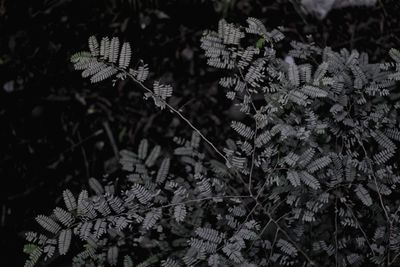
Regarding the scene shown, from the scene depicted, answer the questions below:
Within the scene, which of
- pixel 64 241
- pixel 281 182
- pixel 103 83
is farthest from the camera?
pixel 103 83

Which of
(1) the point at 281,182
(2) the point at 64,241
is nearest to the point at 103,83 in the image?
(2) the point at 64,241

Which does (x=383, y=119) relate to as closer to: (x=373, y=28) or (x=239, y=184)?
(x=239, y=184)

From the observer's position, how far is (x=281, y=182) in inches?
67.5

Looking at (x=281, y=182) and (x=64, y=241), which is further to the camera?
(x=281, y=182)

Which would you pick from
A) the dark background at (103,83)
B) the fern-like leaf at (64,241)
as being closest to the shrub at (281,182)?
the fern-like leaf at (64,241)

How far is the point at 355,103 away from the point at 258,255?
77 cm

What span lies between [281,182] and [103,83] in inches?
69.8

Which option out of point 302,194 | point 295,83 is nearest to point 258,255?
point 302,194

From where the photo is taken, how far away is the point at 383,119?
5.57 feet

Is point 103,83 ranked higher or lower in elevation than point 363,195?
lower

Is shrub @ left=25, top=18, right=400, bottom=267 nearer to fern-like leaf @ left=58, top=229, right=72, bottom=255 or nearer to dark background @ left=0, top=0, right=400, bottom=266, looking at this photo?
fern-like leaf @ left=58, top=229, right=72, bottom=255

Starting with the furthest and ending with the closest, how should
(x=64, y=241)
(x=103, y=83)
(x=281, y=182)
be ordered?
1. (x=103, y=83)
2. (x=281, y=182)
3. (x=64, y=241)

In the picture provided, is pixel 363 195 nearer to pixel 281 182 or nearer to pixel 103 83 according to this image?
pixel 281 182

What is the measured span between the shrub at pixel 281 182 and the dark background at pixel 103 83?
107 centimetres
